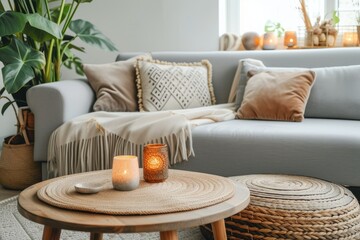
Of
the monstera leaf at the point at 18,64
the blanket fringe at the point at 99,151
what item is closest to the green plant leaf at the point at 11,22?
the monstera leaf at the point at 18,64

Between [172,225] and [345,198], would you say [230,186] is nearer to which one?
[172,225]

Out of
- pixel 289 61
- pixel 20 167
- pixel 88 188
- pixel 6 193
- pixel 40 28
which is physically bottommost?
pixel 6 193

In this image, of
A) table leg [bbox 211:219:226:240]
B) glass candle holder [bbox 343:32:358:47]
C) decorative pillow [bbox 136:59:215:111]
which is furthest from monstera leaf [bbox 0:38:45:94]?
glass candle holder [bbox 343:32:358:47]

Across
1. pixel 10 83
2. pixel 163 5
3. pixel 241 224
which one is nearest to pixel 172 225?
pixel 241 224

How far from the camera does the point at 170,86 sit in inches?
118

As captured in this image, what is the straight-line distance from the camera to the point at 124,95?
303cm

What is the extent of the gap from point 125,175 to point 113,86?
156 centimetres

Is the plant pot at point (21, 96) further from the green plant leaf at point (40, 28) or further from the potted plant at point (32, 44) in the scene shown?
the green plant leaf at point (40, 28)

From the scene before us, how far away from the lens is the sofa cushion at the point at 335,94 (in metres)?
2.70

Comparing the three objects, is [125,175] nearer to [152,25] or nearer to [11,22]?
[11,22]

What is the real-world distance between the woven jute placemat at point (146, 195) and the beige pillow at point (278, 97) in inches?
42.3

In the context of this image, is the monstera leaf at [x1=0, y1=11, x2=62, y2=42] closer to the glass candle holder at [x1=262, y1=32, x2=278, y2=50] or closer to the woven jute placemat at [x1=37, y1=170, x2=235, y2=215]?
the woven jute placemat at [x1=37, y1=170, x2=235, y2=215]

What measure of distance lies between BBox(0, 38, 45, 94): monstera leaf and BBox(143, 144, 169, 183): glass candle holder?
1.23 metres

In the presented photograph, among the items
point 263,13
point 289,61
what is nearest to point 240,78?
point 289,61
